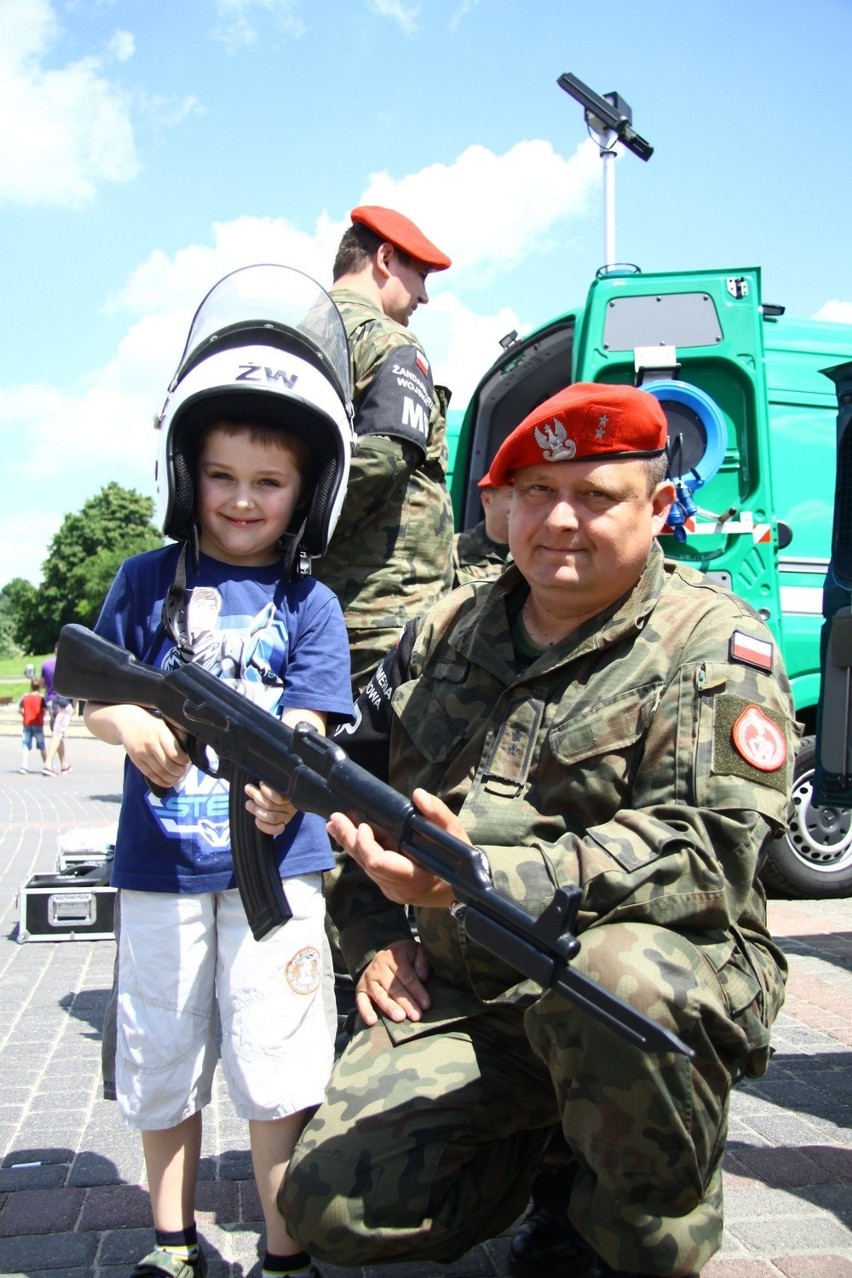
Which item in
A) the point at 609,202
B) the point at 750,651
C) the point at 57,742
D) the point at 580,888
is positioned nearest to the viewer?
the point at 580,888

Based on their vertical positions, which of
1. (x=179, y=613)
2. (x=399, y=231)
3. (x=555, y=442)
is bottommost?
(x=179, y=613)

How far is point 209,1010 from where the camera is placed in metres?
2.43

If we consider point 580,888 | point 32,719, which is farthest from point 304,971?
point 32,719

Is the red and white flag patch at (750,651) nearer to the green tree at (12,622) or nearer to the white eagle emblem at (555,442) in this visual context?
the white eagle emblem at (555,442)

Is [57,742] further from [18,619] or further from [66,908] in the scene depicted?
[18,619]

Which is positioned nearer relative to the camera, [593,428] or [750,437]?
[593,428]

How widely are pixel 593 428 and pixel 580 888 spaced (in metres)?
0.87

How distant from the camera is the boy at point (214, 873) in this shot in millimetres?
2348

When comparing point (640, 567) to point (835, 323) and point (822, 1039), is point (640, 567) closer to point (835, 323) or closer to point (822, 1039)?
point (822, 1039)

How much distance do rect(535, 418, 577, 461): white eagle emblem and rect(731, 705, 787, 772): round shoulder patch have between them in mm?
576

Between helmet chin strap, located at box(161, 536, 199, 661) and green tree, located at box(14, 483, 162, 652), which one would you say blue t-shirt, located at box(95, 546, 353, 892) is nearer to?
helmet chin strap, located at box(161, 536, 199, 661)

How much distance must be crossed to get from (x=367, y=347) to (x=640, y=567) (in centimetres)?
155

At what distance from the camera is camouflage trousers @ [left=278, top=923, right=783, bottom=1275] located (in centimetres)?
194

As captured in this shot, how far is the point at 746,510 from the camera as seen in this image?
5.74 m
